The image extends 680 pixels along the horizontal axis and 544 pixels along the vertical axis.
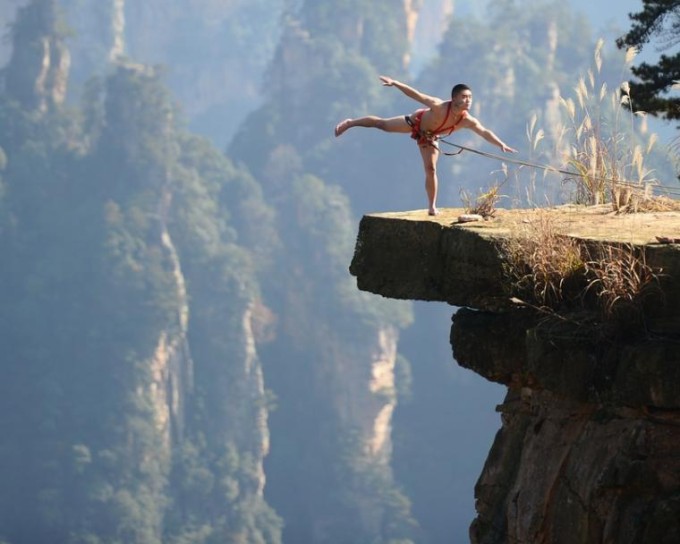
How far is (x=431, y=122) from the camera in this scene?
10.1 metres

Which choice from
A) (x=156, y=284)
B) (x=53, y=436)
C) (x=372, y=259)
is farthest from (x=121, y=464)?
(x=372, y=259)

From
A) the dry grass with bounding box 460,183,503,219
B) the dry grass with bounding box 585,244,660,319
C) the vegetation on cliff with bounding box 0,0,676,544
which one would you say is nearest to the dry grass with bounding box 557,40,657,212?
the dry grass with bounding box 460,183,503,219

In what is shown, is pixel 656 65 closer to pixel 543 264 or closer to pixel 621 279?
pixel 543 264

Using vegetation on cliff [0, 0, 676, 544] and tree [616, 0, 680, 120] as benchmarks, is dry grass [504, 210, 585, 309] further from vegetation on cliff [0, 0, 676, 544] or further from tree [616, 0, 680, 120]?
vegetation on cliff [0, 0, 676, 544]

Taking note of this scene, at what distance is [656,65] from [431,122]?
1.50m

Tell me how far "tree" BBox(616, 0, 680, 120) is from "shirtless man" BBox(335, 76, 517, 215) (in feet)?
3.05

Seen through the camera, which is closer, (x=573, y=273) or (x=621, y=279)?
(x=621, y=279)

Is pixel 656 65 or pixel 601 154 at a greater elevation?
pixel 656 65

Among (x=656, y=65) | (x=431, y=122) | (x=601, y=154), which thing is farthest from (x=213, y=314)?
(x=601, y=154)

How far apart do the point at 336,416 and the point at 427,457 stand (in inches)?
231

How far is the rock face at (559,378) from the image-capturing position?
7512 mm

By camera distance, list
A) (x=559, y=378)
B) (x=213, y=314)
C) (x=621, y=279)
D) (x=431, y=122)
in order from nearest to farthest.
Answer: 1. (x=621, y=279)
2. (x=559, y=378)
3. (x=431, y=122)
4. (x=213, y=314)

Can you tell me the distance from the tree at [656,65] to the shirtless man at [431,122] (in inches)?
36.6

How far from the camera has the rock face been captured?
24.6 feet
